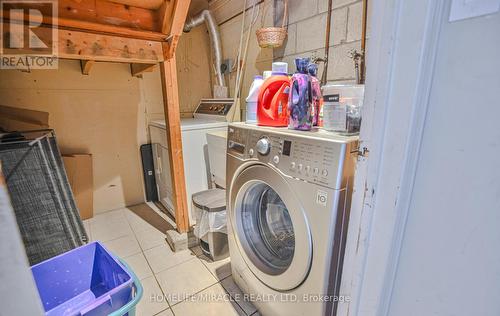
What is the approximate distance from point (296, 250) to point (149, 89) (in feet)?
7.49

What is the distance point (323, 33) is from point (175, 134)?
1255mm

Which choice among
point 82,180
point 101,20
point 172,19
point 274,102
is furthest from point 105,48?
point 82,180

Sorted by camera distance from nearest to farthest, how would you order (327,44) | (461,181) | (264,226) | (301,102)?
1. (461,181)
2. (301,102)
3. (264,226)
4. (327,44)

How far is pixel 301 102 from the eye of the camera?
93cm

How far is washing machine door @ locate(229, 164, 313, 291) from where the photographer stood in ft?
3.11

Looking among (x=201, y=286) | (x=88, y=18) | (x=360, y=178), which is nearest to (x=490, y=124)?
(x=360, y=178)

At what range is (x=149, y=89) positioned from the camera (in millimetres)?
2422

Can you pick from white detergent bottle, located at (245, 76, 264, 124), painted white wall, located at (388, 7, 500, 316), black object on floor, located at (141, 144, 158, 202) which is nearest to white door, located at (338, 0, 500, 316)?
painted white wall, located at (388, 7, 500, 316)

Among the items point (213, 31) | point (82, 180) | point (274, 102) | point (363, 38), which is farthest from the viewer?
point (213, 31)

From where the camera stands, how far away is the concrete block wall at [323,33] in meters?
1.37

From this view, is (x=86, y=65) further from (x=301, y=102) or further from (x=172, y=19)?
(x=301, y=102)

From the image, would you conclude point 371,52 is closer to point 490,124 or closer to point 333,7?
point 490,124

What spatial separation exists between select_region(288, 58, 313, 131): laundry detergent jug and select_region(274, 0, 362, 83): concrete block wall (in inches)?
25.7
